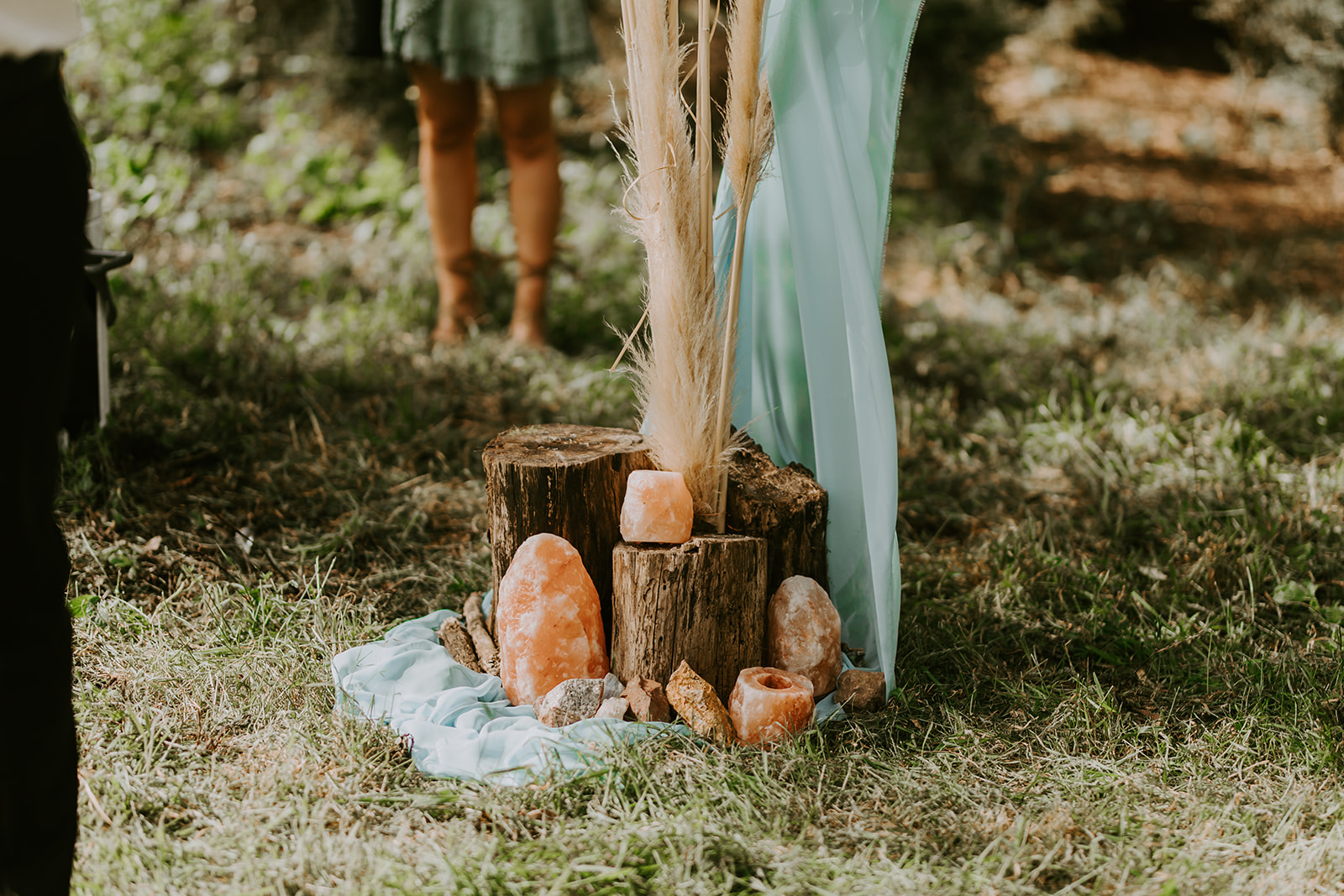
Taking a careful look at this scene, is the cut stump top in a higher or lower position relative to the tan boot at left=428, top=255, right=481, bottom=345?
lower

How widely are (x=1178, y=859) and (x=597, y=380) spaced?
6.78 ft

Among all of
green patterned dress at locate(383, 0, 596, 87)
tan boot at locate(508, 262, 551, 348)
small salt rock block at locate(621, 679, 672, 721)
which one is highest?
green patterned dress at locate(383, 0, 596, 87)

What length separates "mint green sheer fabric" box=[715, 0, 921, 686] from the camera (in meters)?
1.73

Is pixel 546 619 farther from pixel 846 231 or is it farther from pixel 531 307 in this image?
pixel 531 307

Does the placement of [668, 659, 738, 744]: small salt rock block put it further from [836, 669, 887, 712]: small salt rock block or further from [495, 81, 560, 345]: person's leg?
[495, 81, 560, 345]: person's leg

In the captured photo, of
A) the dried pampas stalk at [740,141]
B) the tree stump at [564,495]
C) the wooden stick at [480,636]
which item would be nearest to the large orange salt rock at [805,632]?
the dried pampas stalk at [740,141]

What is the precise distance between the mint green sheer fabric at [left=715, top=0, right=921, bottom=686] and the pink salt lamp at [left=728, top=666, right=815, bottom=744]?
0.21 metres

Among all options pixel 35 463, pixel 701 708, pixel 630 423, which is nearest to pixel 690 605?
pixel 701 708

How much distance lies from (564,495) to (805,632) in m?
0.46

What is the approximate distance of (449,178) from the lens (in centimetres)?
322

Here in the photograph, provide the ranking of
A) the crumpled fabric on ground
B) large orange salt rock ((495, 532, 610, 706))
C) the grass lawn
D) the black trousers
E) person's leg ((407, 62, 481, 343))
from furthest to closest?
person's leg ((407, 62, 481, 343)) → large orange salt rock ((495, 532, 610, 706)) → the crumpled fabric on ground → the grass lawn → the black trousers

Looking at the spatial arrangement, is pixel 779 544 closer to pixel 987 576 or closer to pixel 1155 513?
pixel 987 576

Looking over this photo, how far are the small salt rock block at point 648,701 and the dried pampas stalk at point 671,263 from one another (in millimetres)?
298

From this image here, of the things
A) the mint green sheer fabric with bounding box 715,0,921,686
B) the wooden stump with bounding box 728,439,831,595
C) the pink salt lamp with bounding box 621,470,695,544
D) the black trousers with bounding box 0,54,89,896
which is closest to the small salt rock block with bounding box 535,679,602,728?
A: the pink salt lamp with bounding box 621,470,695,544
